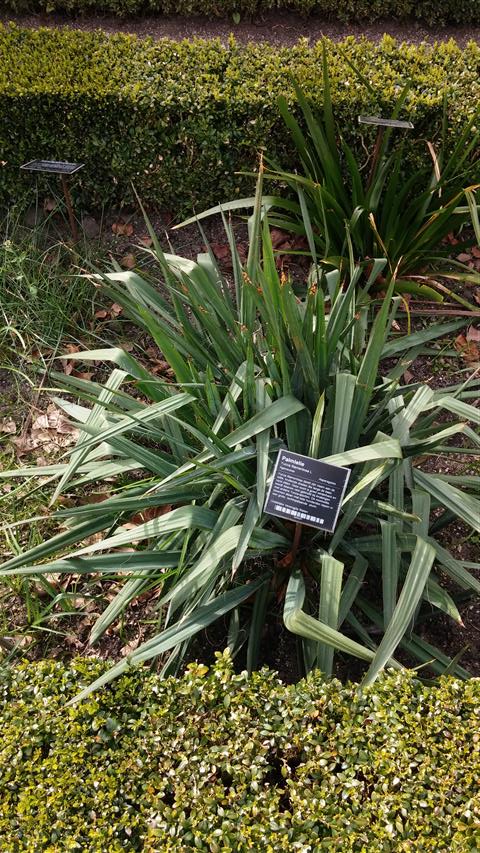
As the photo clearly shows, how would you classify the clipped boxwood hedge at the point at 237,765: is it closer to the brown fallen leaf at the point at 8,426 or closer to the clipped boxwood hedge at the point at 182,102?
the brown fallen leaf at the point at 8,426

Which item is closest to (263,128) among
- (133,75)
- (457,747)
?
(133,75)

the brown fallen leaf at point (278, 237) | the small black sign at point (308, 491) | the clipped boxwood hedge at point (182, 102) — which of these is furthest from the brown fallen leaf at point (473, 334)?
the small black sign at point (308, 491)

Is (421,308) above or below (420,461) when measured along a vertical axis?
above

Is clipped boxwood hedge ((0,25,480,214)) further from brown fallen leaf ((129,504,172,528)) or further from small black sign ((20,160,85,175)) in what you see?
brown fallen leaf ((129,504,172,528))

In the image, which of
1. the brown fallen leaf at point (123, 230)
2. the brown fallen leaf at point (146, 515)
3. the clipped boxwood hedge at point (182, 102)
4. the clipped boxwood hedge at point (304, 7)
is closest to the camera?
the brown fallen leaf at point (146, 515)

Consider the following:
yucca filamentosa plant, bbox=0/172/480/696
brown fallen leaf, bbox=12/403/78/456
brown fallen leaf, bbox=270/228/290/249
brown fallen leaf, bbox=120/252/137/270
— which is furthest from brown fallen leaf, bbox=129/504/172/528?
brown fallen leaf, bbox=270/228/290/249

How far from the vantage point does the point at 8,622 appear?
241 cm

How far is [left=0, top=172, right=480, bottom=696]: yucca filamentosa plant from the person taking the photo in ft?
5.95

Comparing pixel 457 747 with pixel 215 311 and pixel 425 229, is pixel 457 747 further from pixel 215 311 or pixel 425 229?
pixel 425 229

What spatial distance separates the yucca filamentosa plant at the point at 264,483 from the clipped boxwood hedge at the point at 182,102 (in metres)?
1.11

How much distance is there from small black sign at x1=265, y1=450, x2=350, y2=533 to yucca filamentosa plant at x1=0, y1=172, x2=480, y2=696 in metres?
0.04

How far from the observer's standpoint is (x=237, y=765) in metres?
1.55

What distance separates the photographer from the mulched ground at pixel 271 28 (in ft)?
13.3

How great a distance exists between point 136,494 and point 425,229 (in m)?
1.59
